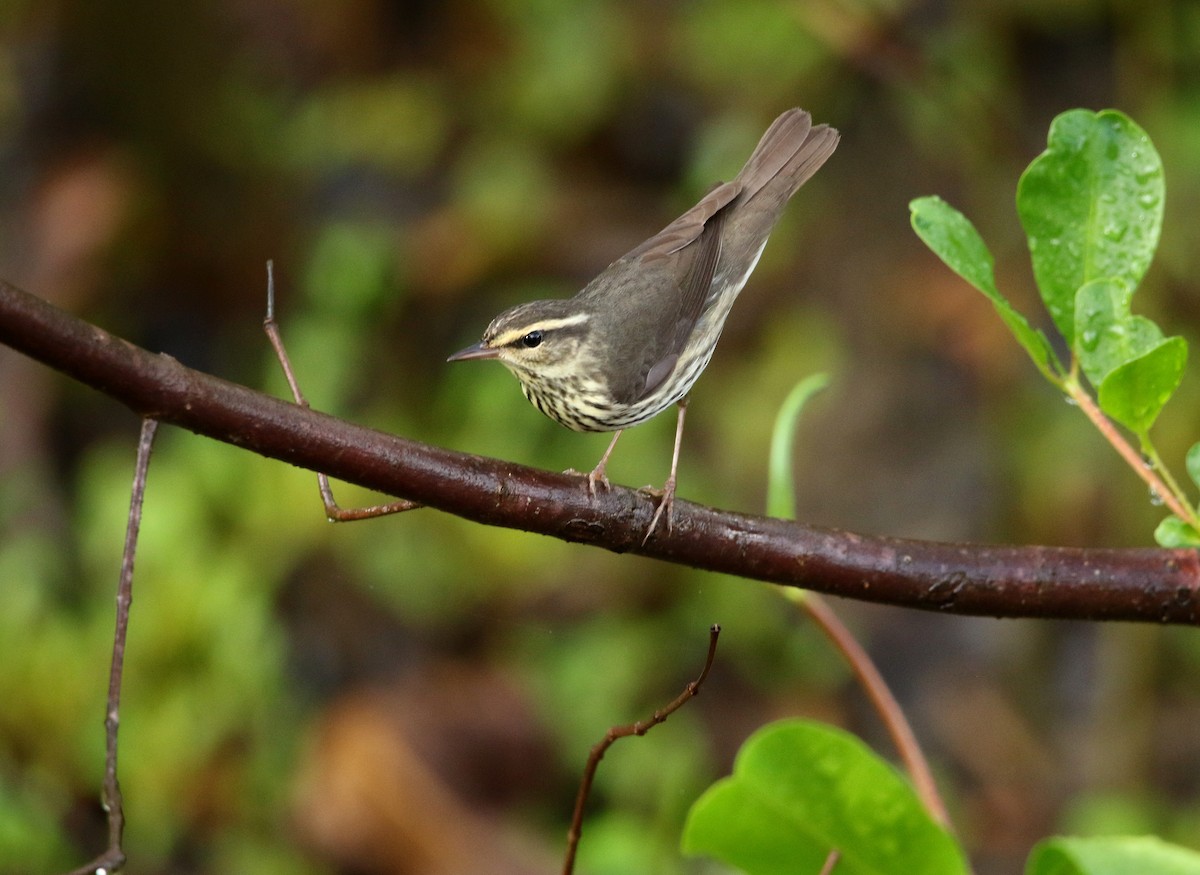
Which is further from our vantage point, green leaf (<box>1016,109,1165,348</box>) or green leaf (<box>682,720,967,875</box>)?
green leaf (<box>1016,109,1165,348</box>)

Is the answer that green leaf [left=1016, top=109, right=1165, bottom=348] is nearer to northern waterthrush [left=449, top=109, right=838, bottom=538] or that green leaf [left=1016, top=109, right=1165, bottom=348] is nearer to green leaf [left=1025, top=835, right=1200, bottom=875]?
green leaf [left=1025, top=835, right=1200, bottom=875]

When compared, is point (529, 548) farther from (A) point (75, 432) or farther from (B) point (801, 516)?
(A) point (75, 432)

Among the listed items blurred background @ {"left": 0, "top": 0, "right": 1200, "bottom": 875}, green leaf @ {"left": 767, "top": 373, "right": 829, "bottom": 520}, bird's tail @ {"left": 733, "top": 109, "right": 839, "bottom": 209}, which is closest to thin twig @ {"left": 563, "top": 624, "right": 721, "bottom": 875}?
green leaf @ {"left": 767, "top": 373, "right": 829, "bottom": 520}

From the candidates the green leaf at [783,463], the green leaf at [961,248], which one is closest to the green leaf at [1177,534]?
the green leaf at [961,248]

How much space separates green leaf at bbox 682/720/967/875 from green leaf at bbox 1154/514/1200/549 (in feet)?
1.75

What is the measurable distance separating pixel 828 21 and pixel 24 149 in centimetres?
482

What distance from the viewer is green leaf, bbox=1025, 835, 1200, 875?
52.5 inches

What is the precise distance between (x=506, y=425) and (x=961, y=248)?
4041mm

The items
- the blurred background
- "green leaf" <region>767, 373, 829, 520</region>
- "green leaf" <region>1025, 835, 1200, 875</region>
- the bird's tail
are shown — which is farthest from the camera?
the blurred background

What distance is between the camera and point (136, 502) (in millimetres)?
1270

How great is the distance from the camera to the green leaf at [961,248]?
5.51 feet

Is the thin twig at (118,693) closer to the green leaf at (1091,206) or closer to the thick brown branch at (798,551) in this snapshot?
the thick brown branch at (798,551)

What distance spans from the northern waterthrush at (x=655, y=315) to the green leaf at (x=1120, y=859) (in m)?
1.22

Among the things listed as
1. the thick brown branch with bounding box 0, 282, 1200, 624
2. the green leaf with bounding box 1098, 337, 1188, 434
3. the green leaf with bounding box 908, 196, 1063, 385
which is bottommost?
the thick brown branch with bounding box 0, 282, 1200, 624
